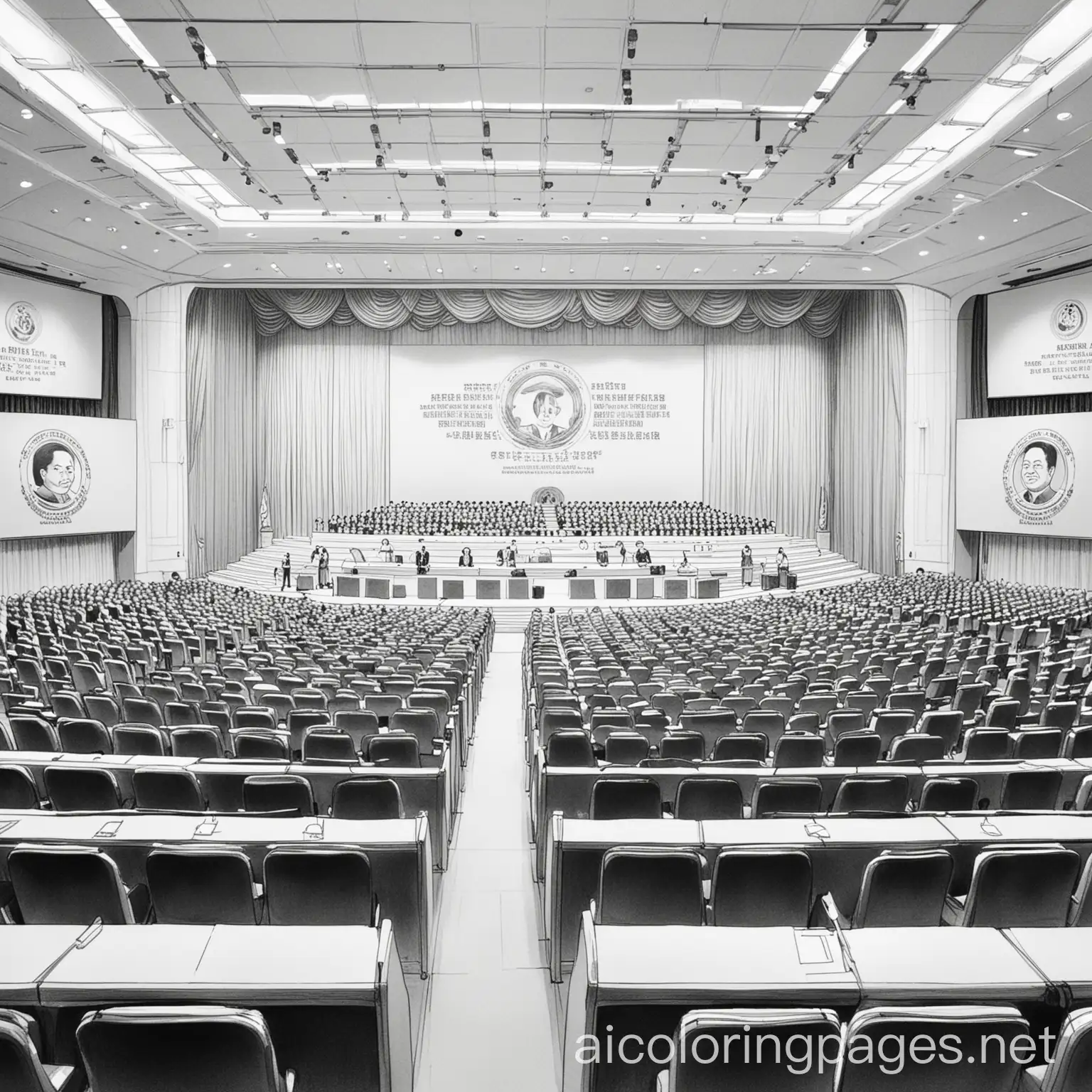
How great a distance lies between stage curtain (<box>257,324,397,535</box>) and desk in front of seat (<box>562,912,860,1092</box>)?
99.7 feet

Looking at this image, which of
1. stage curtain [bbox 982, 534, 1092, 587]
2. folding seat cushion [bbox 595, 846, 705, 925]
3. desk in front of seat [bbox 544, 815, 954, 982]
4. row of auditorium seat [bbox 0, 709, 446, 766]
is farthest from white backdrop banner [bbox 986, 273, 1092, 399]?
folding seat cushion [bbox 595, 846, 705, 925]

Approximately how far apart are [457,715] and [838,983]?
5.27m

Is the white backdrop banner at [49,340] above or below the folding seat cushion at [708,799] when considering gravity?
above

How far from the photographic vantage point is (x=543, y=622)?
1691 cm

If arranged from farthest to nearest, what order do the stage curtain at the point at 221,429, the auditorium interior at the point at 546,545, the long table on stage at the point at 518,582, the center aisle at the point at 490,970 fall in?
the stage curtain at the point at 221,429, the long table on stage at the point at 518,582, the center aisle at the point at 490,970, the auditorium interior at the point at 546,545

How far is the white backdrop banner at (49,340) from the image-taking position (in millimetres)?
21156

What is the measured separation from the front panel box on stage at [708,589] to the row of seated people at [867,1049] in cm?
2090

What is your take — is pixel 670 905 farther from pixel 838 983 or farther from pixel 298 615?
pixel 298 615

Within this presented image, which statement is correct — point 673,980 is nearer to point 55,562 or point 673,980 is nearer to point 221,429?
point 55,562

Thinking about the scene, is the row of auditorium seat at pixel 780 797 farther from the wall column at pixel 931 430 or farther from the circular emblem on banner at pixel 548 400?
the circular emblem on banner at pixel 548 400

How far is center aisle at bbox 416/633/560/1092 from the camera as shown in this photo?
316cm

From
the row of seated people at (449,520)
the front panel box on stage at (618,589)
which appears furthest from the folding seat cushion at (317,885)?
the row of seated people at (449,520)

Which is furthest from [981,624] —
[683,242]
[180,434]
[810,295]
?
[180,434]

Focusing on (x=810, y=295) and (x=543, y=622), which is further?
(x=810, y=295)
